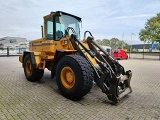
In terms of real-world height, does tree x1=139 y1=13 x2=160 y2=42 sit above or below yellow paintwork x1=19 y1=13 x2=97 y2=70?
above

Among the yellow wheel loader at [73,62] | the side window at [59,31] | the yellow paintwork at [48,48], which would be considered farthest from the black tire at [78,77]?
the side window at [59,31]

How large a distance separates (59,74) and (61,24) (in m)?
2.10

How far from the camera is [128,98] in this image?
5.79 m

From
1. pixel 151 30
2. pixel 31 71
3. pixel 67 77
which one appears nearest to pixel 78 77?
pixel 67 77

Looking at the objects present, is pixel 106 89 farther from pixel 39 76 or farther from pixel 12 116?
pixel 39 76

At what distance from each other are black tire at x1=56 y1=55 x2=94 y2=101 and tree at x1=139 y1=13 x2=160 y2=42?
41.6 meters

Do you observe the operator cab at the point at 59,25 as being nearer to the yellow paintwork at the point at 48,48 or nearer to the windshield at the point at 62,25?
the windshield at the point at 62,25

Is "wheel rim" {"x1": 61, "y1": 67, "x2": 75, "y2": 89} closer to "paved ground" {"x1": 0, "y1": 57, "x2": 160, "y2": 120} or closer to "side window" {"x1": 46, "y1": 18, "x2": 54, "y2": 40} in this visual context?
"paved ground" {"x1": 0, "y1": 57, "x2": 160, "y2": 120}

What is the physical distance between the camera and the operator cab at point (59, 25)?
7.00 m

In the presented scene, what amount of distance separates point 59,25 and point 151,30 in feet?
138

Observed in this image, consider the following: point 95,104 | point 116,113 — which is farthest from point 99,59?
point 116,113

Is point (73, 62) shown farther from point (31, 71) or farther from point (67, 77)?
point (31, 71)

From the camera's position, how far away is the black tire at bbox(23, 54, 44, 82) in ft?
25.6

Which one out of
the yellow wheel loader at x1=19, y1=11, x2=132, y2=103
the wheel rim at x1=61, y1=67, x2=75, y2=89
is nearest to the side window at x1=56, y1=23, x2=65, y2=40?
the yellow wheel loader at x1=19, y1=11, x2=132, y2=103
